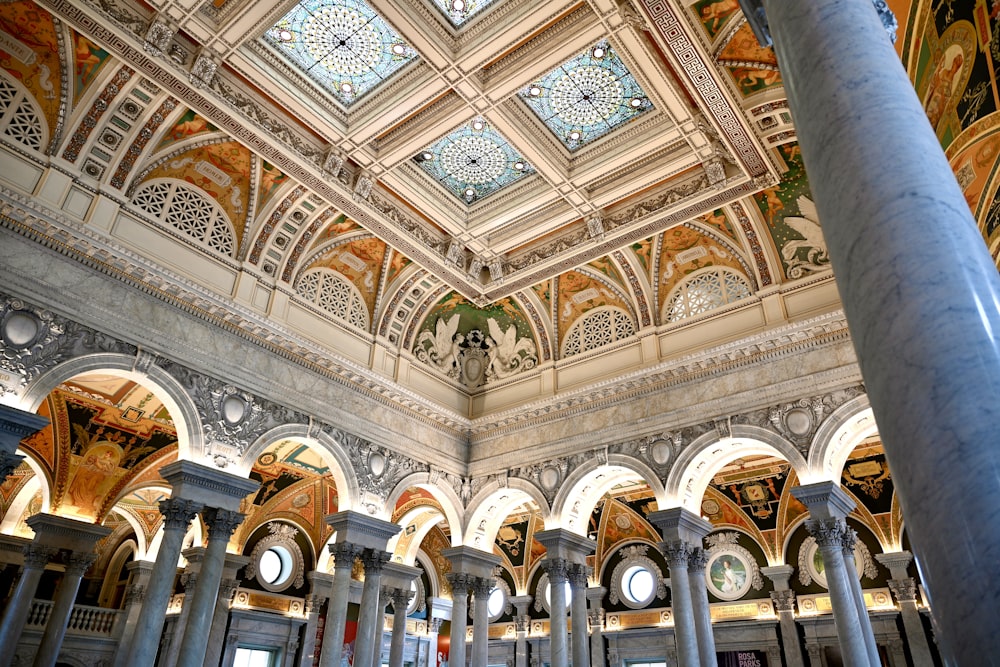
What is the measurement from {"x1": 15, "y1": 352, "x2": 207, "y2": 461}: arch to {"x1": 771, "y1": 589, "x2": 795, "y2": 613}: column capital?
40.9 feet

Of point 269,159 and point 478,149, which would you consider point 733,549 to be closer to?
point 478,149

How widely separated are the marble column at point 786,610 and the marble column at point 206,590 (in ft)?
38.4

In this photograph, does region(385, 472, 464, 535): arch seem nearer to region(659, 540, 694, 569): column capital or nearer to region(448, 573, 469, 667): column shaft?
region(448, 573, 469, 667): column shaft

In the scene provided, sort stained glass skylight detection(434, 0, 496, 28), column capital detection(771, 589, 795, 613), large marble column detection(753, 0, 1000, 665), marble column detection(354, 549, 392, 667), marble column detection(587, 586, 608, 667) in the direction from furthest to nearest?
marble column detection(587, 586, 608, 667)
column capital detection(771, 589, 795, 613)
marble column detection(354, 549, 392, 667)
stained glass skylight detection(434, 0, 496, 28)
large marble column detection(753, 0, 1000, 665)

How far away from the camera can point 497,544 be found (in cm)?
1970

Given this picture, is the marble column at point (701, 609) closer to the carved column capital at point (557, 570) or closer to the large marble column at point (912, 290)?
the carved column capital at point (557, 570)

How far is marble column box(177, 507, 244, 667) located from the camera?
30.1ft

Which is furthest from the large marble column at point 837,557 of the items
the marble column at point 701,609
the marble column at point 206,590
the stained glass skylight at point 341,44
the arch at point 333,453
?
the stained glass skylight at point 341,44

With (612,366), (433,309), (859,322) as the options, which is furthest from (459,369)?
(859,322)

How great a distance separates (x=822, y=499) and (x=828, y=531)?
0.46 meters

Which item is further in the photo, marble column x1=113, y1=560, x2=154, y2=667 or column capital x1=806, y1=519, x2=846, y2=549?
marble column x1=113, y1=560, x2=154, y2=667

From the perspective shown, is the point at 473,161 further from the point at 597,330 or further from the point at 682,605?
the point at 682,605

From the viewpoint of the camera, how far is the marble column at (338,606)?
10.7 metres

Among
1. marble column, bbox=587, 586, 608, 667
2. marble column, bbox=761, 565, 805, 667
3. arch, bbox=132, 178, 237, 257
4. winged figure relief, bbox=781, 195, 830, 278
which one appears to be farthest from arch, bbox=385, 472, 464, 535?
winged figure relief, bbox=781, 195, 830, 278
